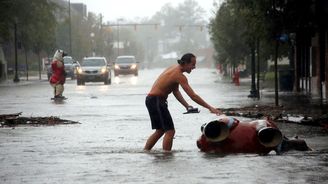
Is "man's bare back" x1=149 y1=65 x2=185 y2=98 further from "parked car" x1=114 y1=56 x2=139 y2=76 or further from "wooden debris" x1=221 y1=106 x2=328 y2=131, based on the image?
"parked car" x1=114 y1=56 x2=139 y2=76

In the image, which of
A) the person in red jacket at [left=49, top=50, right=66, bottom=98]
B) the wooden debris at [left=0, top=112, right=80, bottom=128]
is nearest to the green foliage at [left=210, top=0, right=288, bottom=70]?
the person in red jacket at [left=49, top=50, right=66, bottom=98]

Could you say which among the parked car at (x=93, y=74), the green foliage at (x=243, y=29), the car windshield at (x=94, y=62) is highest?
the green foliage at (x=243, y=29)

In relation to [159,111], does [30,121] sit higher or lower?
lower

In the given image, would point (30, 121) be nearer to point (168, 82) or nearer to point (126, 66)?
point (168, 82)

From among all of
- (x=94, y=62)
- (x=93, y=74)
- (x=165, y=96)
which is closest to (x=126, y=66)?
(x=94, y=62)

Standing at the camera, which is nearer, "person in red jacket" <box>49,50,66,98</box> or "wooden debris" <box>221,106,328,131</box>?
"wooden debris" <box>221,106,328,131</box>

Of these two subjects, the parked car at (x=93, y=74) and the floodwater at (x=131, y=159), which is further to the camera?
the parked car at (x=93, y=74)

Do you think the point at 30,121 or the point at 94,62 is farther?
the point at 94,62

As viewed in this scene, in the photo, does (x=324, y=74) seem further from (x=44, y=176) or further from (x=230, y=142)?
(x=44, y=176)

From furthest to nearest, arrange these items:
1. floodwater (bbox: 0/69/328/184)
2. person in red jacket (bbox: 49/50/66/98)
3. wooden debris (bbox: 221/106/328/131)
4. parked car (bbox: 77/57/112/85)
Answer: parked car (bbox: 77/57/112/85) → person in red jacket (bbox: 49/50/66/98) → wooden debris (bbox: 221/106/328/131) → floodwater (bbox: 0/69/328/184)

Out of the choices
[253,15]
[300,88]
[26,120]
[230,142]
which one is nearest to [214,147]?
[230,142]

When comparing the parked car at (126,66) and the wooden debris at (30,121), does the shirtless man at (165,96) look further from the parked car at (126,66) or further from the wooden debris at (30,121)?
the parked car at (126,66)

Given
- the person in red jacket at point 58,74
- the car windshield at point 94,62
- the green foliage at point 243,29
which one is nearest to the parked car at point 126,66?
the green foliage at point 243,29

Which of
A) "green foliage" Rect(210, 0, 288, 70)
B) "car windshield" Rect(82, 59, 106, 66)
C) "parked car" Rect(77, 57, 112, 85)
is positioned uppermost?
"green foliage" Rect(210, 0, 288, 70)
